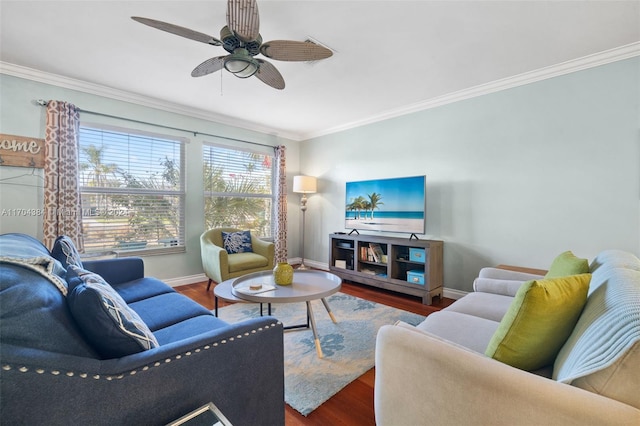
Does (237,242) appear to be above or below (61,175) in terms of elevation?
below

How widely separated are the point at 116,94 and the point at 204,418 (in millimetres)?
3755

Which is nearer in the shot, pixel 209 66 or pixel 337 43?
pixel 209 66

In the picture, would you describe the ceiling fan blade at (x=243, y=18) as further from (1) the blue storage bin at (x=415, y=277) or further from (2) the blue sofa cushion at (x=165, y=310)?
(1) the blue storage bin at (x=415, y=277)

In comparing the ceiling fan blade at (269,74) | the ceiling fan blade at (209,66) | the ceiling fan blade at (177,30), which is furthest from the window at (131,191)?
the ceiling fan blade at (177,30)

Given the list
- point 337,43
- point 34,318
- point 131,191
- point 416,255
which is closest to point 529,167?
point 416,255

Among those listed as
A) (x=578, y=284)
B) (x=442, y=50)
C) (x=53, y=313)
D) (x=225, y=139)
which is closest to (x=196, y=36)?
(x=53, y=313)

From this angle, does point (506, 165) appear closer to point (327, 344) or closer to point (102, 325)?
point (327, 344)

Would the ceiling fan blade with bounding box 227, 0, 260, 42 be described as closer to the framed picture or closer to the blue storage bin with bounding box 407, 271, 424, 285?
the framed picture

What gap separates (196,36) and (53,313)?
1.63 m

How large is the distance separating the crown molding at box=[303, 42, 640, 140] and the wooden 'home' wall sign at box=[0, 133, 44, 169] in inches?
156

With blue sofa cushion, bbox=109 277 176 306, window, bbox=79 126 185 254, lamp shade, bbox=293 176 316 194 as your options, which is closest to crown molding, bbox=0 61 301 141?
window, bbox=79 126 185 254

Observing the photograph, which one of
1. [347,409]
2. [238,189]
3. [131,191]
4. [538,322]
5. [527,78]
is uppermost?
[527,78]

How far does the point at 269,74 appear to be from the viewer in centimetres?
211

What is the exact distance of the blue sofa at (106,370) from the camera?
659 millimetres
